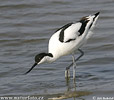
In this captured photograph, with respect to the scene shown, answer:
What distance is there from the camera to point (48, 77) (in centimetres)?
750

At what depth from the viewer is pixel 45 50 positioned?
899 cm

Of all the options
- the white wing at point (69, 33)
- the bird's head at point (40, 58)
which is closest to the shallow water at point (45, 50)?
the bird's head at point (40, 58)

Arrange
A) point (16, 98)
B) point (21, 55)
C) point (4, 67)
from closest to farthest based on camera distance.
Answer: point (16, 98)
point (4, 67)
point (21, 55)

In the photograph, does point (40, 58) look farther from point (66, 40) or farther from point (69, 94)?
point (69, 94)

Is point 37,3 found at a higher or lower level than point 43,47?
higher

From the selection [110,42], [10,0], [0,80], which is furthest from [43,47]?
[10,0]

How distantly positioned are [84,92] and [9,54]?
8.34 feet

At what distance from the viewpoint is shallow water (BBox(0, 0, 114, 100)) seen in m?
6.93

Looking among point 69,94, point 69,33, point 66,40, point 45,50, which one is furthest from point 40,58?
point 45,50

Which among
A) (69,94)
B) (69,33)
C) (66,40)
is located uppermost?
(69,33)

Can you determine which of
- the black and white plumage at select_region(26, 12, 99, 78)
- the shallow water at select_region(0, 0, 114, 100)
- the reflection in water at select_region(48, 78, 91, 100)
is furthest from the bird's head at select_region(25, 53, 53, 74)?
the reflection in water at select_region(48, 78, 91, 100)

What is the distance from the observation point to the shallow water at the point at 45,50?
693 cm

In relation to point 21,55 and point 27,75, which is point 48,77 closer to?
point 27,75

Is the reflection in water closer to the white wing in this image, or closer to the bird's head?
the bird's head
